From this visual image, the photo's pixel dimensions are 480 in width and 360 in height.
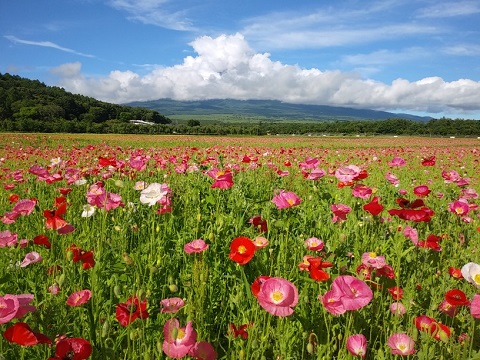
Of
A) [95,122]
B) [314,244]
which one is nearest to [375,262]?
[314,244]

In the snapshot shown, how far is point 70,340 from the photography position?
1272mm

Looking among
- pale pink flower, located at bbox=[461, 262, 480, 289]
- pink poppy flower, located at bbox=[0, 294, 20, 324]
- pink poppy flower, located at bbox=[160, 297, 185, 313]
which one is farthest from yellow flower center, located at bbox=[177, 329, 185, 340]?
pale pink flower, located at bbox=[461, 262, 480, 289]

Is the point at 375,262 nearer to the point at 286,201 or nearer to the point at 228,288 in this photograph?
the point at 286,201

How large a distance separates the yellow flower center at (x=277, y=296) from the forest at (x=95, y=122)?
5662 centimetres

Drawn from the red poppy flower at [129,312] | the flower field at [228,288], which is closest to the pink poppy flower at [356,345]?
the flower field at [228,288]

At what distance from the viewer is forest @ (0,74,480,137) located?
56750mm

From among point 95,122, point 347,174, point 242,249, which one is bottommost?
point 95,122

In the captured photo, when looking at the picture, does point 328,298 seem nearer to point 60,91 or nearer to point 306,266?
point 306,266

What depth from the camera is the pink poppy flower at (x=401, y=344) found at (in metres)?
1.60

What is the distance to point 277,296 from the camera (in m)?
1.36

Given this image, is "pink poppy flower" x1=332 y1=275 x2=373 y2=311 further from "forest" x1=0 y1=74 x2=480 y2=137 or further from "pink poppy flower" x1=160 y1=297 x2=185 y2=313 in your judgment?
"forest" x1=0 y1=74 x2=480 y2=137

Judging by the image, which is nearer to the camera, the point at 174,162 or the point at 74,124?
the point at 174,162

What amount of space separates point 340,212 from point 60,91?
305 ft

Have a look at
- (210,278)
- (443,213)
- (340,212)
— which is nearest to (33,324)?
(210,278)
